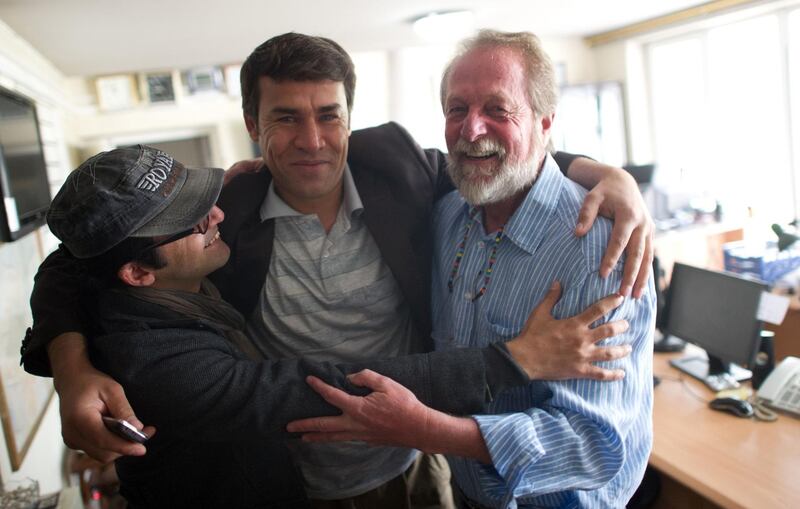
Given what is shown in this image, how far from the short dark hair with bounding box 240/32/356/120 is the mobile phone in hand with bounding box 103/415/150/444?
0.85m

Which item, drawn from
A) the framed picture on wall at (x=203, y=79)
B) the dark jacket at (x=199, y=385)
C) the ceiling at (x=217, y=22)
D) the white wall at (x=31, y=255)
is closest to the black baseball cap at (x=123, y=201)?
the dark jacket at (x=199, y=385)

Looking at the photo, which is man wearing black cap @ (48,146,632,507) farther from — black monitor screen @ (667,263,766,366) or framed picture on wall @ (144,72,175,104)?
framed picture on wall @ (144,72,175,104)

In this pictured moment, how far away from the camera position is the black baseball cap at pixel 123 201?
40.7 inches

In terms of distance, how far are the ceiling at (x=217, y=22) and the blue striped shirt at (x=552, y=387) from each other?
10.0 feet

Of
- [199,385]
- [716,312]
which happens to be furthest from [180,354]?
[716,312]

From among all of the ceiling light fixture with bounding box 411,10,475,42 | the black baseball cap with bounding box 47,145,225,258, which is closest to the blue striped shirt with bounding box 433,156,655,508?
the black baseball cap with bounding box 47,145,225,258

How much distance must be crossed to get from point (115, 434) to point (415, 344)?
2.59 ft

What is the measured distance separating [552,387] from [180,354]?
71 centimetres

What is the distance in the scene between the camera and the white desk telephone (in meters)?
2.17

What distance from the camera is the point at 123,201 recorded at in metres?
1.06

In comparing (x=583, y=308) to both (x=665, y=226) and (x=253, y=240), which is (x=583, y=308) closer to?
(x=253, y=240)

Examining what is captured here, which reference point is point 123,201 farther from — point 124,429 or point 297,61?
point 297,61

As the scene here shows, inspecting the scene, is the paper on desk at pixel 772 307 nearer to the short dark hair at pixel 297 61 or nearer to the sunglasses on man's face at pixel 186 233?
the short dark hair at pixel 297 61

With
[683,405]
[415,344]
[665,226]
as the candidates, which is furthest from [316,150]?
[665,226]
